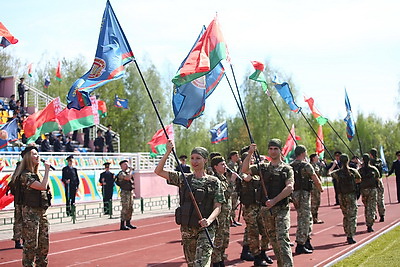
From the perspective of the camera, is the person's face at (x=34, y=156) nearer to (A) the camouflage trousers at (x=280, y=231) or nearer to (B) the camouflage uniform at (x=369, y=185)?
(A) the camouflage trousers at (x=280, y=231)

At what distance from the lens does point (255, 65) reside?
1402 centimetres

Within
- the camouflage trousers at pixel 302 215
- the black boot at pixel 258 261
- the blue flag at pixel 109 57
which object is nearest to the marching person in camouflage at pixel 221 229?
the black boot at pixel 258 261

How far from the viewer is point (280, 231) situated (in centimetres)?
866

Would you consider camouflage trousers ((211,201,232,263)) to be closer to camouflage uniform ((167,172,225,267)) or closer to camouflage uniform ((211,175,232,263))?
camouflage uniform ((211,175,232,263))

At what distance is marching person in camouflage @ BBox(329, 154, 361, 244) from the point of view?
42.7 ft

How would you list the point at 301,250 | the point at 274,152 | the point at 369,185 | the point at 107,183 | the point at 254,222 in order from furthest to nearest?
1. the point at 107,183
2. the point at 369,185
3. the point at 301,250
4. the point at 254,222
5. the point at 274,152

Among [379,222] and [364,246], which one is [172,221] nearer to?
[379,222]

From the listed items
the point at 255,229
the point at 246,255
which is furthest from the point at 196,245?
the point at 246,255

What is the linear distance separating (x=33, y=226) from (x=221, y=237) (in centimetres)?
326

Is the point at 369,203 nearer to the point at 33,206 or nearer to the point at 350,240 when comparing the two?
the point at 350,240

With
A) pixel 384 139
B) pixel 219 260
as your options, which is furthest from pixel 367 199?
pixel 384 139

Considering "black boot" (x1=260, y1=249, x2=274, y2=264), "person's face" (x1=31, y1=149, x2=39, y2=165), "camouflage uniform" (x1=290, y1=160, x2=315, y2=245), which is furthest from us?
"camouflage uniform" (x1=290, y1=160, x2=315, y2=245)

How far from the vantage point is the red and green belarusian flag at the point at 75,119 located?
20281 mm

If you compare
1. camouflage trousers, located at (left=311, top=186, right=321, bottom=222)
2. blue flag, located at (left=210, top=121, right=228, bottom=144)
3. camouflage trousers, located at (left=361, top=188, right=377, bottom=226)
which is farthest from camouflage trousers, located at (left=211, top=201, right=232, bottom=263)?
blue flag, located at (left=210, top=121, right=228, bottom=144)
